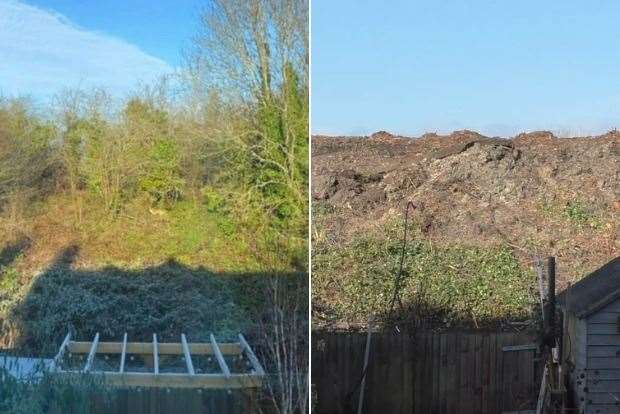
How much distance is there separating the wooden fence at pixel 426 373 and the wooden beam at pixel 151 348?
2.26 metres

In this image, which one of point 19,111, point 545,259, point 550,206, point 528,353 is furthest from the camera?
point 550,206

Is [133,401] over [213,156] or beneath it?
beneath

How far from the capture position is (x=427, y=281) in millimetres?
4562

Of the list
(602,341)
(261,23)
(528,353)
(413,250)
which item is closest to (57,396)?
(261,23)

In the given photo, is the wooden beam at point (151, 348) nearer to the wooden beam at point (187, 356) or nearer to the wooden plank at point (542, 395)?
the wooden beam at point (187, 356)

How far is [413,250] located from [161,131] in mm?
3071

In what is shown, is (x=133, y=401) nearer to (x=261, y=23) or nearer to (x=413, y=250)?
(x=261, y=23)

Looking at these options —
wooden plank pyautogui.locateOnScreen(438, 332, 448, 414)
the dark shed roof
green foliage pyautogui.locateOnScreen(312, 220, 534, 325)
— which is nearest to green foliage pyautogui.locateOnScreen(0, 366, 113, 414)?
the dark shed roof

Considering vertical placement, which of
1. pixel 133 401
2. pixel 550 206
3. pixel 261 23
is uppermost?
pixel 261 23

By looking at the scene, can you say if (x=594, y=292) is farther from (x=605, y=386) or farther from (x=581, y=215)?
(x=581, y=215)

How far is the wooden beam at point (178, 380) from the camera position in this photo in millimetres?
1944

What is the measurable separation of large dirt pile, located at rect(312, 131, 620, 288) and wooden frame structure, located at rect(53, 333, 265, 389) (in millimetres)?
2930

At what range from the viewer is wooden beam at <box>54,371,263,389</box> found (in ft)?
6.38

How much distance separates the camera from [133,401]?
6.49ft
